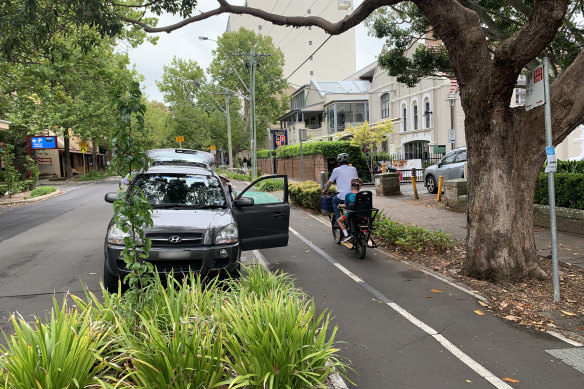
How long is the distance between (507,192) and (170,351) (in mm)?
4961

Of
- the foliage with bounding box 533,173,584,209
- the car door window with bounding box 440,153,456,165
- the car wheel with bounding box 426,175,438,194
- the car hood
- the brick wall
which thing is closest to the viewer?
the car hood

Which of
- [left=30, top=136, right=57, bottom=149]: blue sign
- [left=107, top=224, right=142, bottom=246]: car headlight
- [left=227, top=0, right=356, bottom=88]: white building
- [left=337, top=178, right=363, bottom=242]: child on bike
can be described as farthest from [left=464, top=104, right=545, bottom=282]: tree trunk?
[left=227, top=0, right=356, bottom=88]: white building

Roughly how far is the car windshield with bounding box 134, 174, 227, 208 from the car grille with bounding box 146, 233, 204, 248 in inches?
34.4

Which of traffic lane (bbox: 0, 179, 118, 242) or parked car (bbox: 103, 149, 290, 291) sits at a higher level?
parked car (bbox: 103, 149, 290, 291)

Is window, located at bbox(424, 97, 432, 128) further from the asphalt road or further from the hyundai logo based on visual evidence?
the hyundai logo

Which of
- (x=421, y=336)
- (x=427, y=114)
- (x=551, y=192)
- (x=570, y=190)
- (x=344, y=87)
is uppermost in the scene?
(x=344, y=87)

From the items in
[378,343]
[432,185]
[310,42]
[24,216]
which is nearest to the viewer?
[378,343]

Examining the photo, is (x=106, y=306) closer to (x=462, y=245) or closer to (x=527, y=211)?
(x=527, y=211)

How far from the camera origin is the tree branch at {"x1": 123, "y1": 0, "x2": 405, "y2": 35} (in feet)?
23.0

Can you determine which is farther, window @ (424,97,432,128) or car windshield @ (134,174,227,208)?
window @ (424,97,432,128)

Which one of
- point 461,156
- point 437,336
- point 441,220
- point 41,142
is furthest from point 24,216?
point 41,142

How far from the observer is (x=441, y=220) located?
11492mm

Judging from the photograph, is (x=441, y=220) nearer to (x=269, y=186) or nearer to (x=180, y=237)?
(x=180, y=237)

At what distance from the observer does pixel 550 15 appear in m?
5.10
